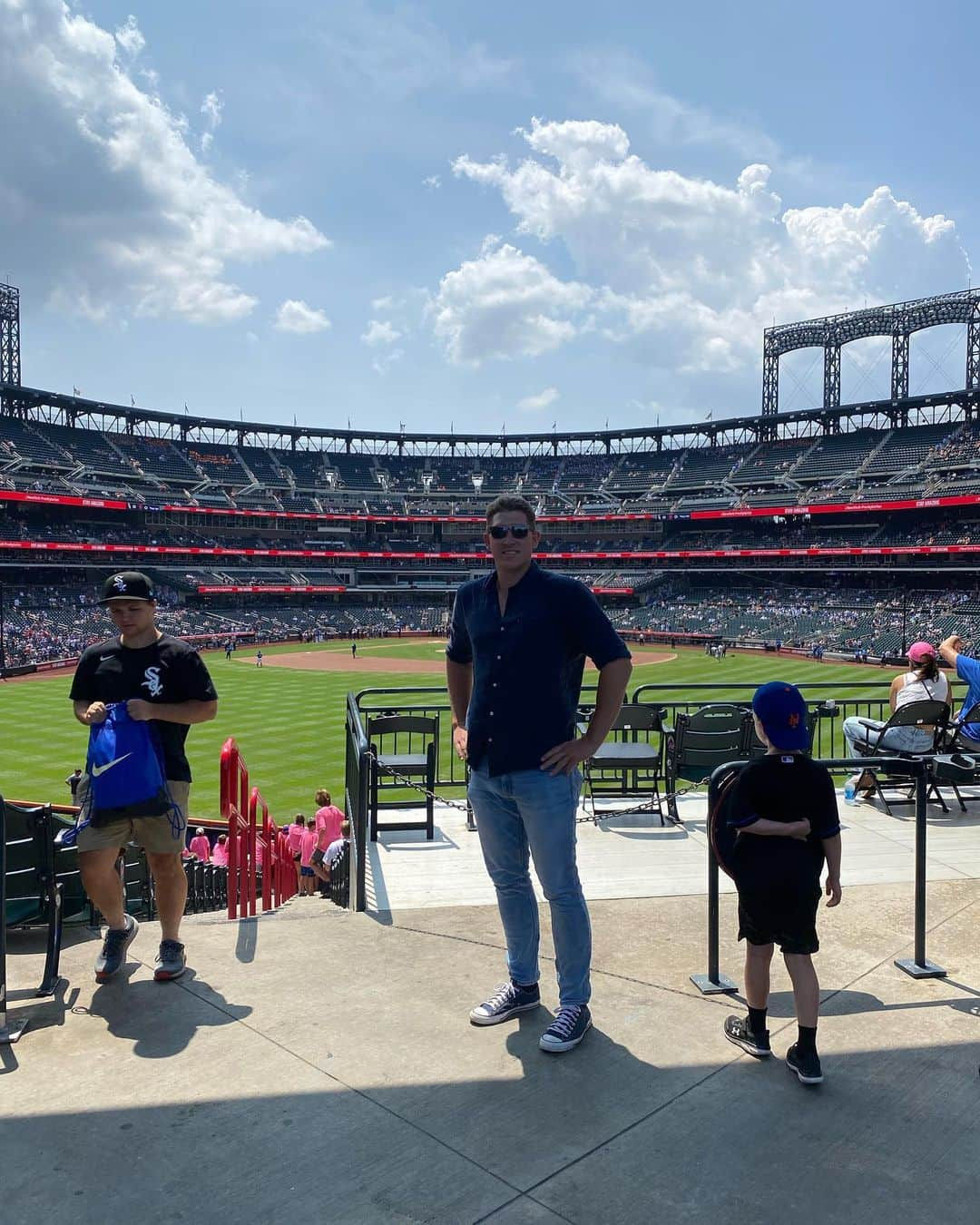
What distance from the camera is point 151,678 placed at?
4387mm

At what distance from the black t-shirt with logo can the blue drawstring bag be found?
0.45ft

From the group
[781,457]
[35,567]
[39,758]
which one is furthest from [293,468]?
[39,758]

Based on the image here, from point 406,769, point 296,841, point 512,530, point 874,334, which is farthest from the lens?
point 874,334

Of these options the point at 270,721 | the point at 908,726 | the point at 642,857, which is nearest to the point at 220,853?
the point at 642,857

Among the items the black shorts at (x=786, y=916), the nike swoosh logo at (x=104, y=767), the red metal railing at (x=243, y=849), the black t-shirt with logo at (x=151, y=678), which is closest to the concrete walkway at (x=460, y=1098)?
the black shorts at (x=786, y=916)

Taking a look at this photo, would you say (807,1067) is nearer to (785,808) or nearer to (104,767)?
(785,808)

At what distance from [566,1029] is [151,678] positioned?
275 cm

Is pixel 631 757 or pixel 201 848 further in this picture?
pixel 201 848

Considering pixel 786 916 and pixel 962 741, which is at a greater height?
pixel 786 916

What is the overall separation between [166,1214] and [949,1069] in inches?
120

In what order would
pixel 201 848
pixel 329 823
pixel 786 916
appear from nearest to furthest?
pixel 786 916 < pixel 329 823 < pixel 201 848

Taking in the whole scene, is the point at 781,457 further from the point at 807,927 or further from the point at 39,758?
the point at 807,927

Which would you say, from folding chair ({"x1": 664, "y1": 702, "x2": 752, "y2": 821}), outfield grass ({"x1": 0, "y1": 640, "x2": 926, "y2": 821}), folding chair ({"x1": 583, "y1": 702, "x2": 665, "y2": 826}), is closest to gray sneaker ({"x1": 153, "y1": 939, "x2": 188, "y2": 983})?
folding chair ({"x1": 583, "y1": 702, "x2": 665, "y2": 826})

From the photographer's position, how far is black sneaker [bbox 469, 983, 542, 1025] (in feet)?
12.3
